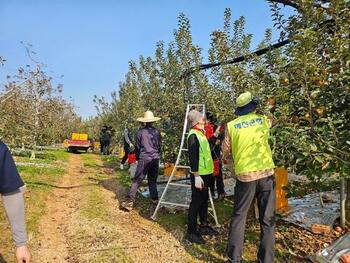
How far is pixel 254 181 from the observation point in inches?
184

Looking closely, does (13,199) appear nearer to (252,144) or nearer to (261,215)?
(252,144)

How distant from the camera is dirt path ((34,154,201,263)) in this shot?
17.7 feet

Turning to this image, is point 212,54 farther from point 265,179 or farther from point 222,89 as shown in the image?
point 265,179

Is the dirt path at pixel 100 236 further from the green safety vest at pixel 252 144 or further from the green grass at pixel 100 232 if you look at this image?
the green safety vest at pixel 252 144

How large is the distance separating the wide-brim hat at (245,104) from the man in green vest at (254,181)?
0.30ft

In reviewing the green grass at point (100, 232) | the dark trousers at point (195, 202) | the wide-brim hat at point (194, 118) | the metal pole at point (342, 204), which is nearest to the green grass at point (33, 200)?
the green grass at point (100, 232)

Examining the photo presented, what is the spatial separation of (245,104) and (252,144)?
1.78 feet

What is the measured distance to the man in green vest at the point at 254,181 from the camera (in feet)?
15.3

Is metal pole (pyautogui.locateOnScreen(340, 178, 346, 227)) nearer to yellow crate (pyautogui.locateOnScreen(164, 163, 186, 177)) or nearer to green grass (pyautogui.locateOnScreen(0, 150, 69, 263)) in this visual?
green grass (pyautogui.locateOnScreen(0, 150, 69, 263))

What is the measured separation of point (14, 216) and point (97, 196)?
7205mm

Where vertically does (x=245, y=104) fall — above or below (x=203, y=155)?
above

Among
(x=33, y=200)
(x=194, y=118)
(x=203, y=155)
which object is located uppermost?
(x=194, y=118)

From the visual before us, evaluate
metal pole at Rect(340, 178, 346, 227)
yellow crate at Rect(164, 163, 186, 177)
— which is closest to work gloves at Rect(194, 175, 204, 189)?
metal pole at Rect(340, 178, 346, 227)

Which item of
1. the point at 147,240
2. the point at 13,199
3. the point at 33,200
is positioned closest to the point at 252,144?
the point at 147,240
